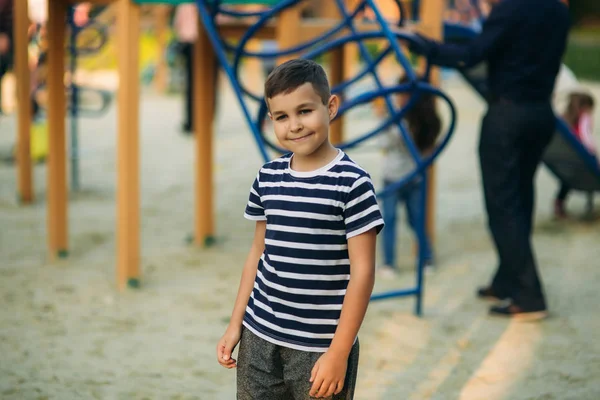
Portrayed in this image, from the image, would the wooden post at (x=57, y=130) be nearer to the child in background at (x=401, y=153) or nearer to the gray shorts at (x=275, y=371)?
the child in background at (x=401, y=153)

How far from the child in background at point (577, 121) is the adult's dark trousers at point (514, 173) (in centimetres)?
217

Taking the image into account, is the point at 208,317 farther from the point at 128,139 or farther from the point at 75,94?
the point at 75,94

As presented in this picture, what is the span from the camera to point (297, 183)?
73.5 inches

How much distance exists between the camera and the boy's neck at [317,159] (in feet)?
6.17

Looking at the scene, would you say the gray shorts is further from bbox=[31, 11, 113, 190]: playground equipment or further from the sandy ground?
bbox=[31, 11, 113, 190]: playground equipment

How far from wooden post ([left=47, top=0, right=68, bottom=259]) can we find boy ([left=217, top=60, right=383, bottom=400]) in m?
3.14

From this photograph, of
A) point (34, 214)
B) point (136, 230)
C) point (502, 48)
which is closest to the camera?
point (502, 48)

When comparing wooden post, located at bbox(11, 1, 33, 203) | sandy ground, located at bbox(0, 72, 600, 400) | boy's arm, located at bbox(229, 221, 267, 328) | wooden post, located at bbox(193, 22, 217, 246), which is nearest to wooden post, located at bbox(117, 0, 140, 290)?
sandy ground, located at bbox(0, 72, 600, 400)

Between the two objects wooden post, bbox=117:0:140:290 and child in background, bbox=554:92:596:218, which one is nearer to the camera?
wooden post, bbox=117:0:140:290

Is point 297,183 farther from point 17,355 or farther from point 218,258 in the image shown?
point 218,258

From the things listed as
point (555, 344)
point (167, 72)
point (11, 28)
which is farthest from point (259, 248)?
point (167, 72)

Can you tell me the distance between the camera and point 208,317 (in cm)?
391

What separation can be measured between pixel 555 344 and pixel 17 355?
219cm

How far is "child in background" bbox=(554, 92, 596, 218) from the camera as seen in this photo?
600cm
